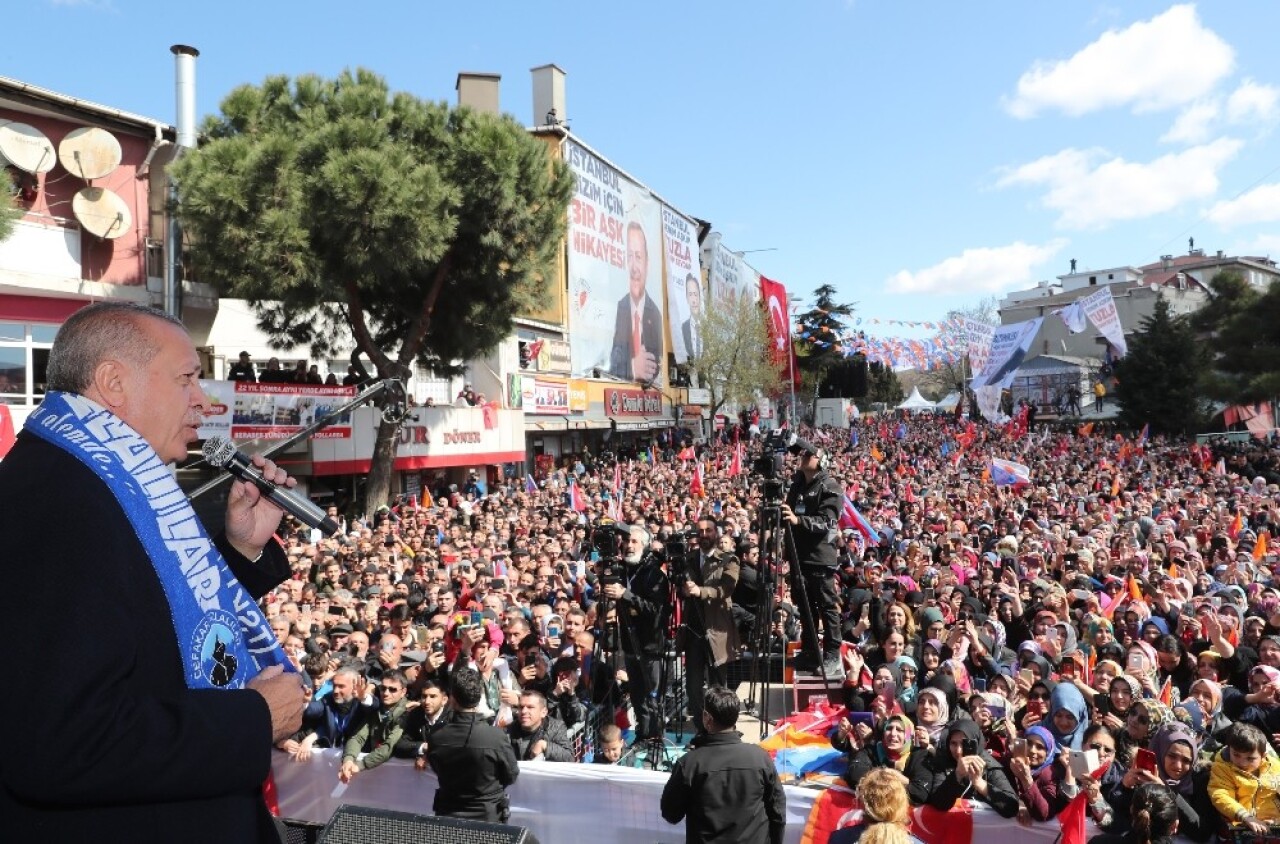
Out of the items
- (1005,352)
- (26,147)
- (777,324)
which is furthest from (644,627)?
(777,324)

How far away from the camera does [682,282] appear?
49188mm

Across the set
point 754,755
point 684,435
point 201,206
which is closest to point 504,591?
point 754,755

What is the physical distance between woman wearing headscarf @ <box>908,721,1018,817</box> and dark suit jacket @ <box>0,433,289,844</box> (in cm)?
450

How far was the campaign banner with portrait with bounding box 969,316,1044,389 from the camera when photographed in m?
29.5

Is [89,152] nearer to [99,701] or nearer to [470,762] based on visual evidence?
[470,762]

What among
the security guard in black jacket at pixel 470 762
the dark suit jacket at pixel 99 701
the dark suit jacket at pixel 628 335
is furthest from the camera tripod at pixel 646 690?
the dark suit jacket at pixel 628 335

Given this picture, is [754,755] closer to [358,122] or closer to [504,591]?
[504,591]

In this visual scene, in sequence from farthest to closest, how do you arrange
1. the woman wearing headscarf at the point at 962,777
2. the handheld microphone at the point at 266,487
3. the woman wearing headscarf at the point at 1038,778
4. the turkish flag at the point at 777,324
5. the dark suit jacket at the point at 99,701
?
1. the turkish flag at the point at 777,324
2. the woman wearing headscarf at the point at 962,777
3. the woman wearing headscarf at the point at 1038,778
4. the handheld microphone at the point at 266,487
5. the dark suit jacket at the point at 99,701

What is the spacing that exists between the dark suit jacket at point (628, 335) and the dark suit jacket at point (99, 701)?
123 feet

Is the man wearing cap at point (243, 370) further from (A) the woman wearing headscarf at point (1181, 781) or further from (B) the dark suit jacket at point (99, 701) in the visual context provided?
(B) the dark suit jacket at point (99, 701)

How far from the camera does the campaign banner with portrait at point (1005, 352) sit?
29547mm

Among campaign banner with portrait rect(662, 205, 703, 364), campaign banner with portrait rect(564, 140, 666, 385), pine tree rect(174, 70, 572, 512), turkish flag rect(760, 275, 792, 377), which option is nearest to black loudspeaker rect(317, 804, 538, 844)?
pine tree rect(174, 70, 572, 512)

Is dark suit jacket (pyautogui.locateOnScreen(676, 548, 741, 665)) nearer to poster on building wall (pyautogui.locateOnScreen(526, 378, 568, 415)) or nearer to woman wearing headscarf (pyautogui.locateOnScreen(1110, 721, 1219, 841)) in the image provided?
woman wearing headscarf (pyautogui.locateOnScreen(1110, 721, 1219, 841))

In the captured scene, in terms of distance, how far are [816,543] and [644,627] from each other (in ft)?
5.39
